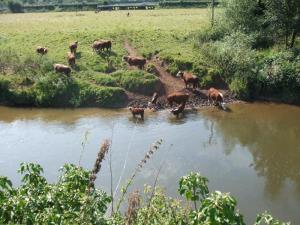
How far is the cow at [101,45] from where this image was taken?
28.1 metres

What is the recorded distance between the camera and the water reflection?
15.3m

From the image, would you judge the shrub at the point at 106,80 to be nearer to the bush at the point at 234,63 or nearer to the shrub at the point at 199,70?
the shrub at the point at 199,70

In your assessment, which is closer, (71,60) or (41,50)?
(71,60)

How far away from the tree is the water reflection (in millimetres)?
5907

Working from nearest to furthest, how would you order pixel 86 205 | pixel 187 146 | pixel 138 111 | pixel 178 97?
1. pixel 86 205
2. pixel 187 146
3. pixel 138 111
4. pixel 178 97

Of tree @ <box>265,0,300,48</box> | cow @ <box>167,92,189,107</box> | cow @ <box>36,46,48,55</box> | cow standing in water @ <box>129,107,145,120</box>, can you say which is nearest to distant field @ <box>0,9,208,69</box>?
cow @ <box>36,46,48,55</box>

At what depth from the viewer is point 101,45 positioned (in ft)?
92.1

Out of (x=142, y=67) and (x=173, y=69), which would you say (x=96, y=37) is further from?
(x=173, y=69)

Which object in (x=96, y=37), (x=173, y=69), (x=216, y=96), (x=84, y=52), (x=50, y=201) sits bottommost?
(x=216, y=96)

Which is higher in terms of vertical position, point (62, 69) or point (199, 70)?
point (62, 69)

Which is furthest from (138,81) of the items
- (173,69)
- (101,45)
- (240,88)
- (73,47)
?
(73,47)

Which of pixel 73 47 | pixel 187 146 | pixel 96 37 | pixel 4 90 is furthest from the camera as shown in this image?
pixel 96 37

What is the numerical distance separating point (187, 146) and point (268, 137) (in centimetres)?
357

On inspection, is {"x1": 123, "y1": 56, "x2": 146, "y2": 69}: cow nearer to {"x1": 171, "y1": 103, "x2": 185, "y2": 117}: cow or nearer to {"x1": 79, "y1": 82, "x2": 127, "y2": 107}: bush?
{"x1": 79, "y1": 82, "x2": 127, "y2": 107}: bush
